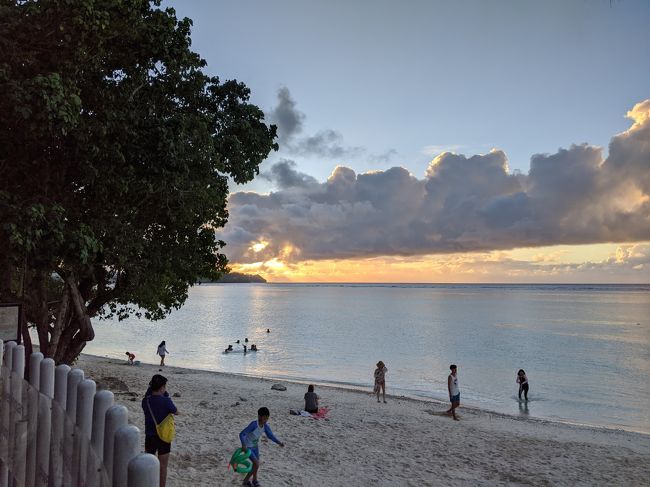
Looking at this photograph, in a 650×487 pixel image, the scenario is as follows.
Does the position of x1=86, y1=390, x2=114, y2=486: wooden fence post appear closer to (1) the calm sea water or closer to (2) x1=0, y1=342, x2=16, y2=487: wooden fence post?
(2) x1=0, y1=342, x2=16, y2=487: wooden fence post

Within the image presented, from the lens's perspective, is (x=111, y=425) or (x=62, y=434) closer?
(x=111, y=425)

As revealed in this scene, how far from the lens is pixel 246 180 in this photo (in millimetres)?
17703

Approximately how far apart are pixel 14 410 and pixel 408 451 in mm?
12248

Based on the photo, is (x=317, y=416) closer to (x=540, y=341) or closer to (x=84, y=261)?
(x=84, y=261)

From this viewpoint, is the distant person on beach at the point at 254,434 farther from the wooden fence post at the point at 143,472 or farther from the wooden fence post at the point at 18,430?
the wooden fence post at the point at 143,472

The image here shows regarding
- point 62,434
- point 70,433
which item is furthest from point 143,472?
point 62,434

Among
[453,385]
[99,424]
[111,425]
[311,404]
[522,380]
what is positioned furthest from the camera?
[522,380]

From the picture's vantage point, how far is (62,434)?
382 centimetres

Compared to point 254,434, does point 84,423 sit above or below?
above

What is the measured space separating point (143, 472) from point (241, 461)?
26.9ft

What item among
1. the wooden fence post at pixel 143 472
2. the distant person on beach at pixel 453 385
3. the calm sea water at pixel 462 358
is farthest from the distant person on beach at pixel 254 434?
the calm sea water at pixel 462 358

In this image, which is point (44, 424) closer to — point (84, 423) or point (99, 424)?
point (84, 423)

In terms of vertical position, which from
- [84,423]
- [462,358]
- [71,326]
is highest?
[84,423]

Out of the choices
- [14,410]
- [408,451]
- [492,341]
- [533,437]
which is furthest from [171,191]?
[492,341]
